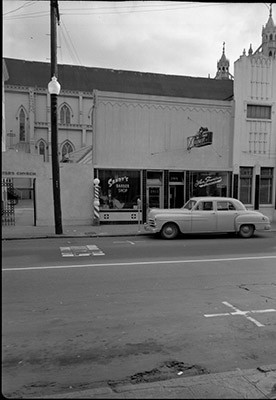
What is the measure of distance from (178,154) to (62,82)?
37.9 meters

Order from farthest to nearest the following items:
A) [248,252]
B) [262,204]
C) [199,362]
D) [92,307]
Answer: [262,204] < [248,252] < [92,307] < [199,362]

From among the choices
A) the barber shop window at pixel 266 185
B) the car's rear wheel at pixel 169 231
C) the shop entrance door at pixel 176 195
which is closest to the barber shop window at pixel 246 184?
the barber shop window at pixel 266 185

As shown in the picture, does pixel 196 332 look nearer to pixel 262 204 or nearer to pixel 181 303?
pixel 181 303

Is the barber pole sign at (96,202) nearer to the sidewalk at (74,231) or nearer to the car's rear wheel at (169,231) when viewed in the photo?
the sidewalk at (74,231)

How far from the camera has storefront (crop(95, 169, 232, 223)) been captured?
54.9 feet

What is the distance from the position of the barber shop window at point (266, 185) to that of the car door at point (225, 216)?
20.2 ft

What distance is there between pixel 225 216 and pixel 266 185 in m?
6.85

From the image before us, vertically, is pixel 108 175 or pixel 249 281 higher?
pixel 108 175

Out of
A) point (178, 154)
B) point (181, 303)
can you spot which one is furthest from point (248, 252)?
point (178, 154)

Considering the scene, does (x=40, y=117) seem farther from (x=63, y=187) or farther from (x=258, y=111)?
(x=258, y=111)

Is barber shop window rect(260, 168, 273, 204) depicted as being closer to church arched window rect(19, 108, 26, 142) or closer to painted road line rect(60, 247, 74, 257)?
painted road line rect(60, 247, 74, 257)

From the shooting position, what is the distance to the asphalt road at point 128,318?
3410mm

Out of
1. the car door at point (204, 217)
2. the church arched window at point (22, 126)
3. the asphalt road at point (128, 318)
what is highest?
the church arched window at point (22, 126)

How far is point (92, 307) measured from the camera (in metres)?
5.17
